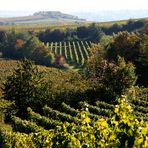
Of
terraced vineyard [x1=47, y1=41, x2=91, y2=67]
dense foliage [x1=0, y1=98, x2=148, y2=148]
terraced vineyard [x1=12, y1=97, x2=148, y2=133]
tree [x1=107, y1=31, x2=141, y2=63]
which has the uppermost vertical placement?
dense foliage [x1=0, y1=98, x2=148, y2=148]

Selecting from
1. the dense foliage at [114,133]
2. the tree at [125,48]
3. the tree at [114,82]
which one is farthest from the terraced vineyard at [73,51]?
the dense foliage at [114,133]

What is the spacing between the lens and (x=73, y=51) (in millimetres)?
123938

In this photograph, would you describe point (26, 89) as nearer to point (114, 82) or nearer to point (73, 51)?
point (114, 82)

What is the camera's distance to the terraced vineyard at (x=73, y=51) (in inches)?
4313

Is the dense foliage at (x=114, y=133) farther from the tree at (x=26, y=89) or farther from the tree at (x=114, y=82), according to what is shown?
the tree at (x=114, y=82)

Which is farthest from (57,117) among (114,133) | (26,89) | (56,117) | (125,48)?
(125,48)

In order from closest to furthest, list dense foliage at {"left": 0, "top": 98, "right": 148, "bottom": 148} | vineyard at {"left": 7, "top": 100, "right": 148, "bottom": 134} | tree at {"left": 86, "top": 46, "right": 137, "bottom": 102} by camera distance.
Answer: dense foliage at {"left": 0, "top": 98, "right": 148, "bottom": 148} → vineyard at {"left": 7, "top": 100, "right": 148, "bottom": 134} → tree at {"left": 86, "top": 46, "right": 137, "bottom": 102}

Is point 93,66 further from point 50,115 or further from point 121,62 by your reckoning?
point 50,115

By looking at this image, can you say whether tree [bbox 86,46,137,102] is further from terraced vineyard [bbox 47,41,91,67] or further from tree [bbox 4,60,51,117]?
terraced vineyard [bbox 47,41,91,67]

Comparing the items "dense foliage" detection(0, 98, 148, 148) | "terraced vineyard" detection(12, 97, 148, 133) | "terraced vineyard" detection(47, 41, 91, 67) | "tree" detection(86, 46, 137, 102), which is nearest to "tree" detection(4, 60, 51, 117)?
"terraced vineyard" detection(12, 97, 148, 133)

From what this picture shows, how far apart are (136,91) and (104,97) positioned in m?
4.37

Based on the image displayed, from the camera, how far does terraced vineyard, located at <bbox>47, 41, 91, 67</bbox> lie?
110 meters

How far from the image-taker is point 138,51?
2719 inches

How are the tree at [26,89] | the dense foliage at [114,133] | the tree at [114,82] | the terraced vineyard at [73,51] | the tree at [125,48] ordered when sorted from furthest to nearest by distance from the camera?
the terraced vineyard at [73,51]
the tree at [125,48]
the tree at [114,82]
the tree at [26,89]
the dense foliage at [114,133]
